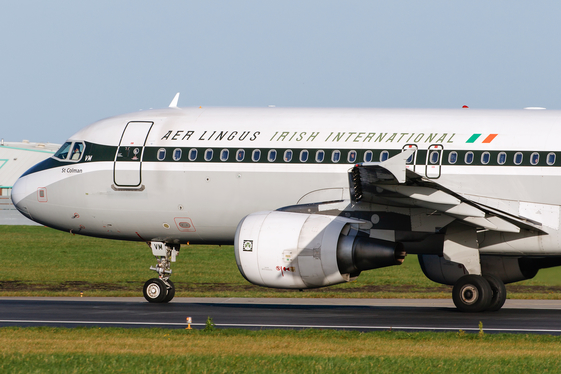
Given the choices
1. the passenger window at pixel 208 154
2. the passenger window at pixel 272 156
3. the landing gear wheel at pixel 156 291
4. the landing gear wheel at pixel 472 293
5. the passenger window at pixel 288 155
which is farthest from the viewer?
the landing gear wheel at pixel 156 291

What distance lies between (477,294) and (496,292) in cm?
62

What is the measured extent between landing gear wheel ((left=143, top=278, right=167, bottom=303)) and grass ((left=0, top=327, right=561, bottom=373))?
6.42 m

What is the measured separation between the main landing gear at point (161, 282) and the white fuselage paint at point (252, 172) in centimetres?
30

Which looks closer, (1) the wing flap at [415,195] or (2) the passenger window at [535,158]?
(1) the wing flap at [415,195]

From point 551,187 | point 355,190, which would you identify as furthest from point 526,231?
point 355,190

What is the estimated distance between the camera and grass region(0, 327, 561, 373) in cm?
1119

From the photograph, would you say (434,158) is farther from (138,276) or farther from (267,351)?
(138,276)

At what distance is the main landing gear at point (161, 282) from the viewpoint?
21.3 metres

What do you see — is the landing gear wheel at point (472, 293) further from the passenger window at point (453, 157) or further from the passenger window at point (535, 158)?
the passenger window at point (535, 158)

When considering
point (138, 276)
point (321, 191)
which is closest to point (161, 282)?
point (321, 191)

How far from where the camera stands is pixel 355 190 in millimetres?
18109

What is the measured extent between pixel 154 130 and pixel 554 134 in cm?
1010

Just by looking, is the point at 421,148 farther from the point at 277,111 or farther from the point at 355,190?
the point at 277,111

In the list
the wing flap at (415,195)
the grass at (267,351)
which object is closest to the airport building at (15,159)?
the wing flap at (415,195)
